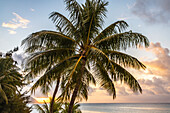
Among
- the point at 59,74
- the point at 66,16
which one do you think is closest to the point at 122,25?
the point at 66,16

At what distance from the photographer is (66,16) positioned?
9945 millimetres

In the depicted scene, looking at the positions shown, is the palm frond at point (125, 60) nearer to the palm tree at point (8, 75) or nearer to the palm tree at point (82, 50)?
the palm tree at point (82, 50)

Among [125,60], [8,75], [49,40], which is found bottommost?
[8,75]

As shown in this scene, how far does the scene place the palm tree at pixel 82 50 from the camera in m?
8.45

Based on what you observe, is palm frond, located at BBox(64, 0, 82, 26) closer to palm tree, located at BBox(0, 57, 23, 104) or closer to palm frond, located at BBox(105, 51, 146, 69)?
palm frond, located at BBox(105, 51, 146, 69)

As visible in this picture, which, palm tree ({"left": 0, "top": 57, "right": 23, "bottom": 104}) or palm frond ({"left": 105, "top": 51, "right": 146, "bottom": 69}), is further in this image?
palm tree ({"left": 0, "top": 57, "right": 23, "bottom": 104})

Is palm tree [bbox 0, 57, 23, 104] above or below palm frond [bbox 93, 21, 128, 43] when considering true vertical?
below

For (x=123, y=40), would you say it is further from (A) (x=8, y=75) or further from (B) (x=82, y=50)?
(A) (x=8, y=75)

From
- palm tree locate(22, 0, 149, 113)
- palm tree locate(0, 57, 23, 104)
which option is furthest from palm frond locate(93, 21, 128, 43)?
palm tree locate(0, 57, 23, 104)

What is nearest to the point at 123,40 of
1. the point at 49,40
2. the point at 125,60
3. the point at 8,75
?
the point at 125,60

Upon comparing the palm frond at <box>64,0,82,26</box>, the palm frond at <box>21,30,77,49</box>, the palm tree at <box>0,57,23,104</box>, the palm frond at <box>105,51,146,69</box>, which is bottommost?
the palm tree at <box>0,57,23,104</box>

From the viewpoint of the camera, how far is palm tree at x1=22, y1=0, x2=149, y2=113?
8445mm

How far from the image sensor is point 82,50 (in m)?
9.05

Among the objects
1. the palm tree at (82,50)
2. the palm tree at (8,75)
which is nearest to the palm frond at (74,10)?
the palm tree at (82,50)
